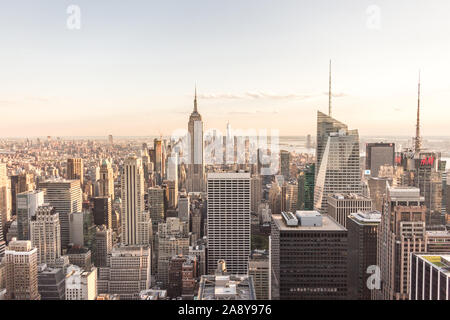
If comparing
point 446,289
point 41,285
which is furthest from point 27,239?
point 446,289

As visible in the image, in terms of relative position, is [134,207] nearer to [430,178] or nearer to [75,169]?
[75,169]

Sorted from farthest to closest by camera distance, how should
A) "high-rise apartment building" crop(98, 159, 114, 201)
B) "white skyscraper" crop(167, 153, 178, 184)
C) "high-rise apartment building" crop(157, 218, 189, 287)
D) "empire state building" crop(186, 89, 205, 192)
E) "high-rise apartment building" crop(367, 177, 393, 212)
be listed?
"high-rise apartment building" crop(98, 159, 114, 201), "white skyscraper" crop(167, 153, 178, 184), "high-rise apartment building" crop(157, 218, 189, 287), "high-rise apartment building" crop(367, 177, 393, 212), "empire state building" crop(186, 89, 205, 192)

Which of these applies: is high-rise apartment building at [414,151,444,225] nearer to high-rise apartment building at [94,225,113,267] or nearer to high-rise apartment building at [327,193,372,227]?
high-rise apartment building at [327,193,372,227]

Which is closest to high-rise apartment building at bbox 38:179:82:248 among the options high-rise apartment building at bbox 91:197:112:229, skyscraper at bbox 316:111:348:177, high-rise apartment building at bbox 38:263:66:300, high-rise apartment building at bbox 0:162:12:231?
high-rise apartment building at bbox 91:197:112:229

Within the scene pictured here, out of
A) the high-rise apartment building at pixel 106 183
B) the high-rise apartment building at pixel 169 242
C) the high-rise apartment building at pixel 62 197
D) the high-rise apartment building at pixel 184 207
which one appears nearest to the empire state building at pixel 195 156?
the high-rise apartment building at pixel 184 207

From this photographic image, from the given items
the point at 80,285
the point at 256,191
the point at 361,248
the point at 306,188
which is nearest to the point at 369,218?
the point at 361,248
